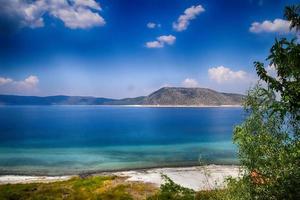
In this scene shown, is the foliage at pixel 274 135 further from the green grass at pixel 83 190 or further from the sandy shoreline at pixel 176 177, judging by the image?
the sandy shoreline at pixel 176 177

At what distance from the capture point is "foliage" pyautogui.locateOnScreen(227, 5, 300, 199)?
10.8 m

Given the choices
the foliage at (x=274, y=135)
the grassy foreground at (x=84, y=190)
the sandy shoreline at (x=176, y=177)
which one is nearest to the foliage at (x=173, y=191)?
the grassy foreground at (x=84, y=190)

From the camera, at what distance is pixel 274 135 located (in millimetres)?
13953

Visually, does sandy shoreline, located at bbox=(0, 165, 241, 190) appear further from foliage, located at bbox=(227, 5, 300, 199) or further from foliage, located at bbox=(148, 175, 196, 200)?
foliage, located at bbox=(227, 5, 300, 199)

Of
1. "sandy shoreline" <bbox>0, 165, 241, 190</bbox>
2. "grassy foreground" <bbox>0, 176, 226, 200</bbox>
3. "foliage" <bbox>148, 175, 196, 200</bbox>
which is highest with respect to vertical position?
"foliage" <bbox>148, 175, 196, 200</bbox>

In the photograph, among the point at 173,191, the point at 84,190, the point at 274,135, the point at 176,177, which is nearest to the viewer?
the point at 274,135

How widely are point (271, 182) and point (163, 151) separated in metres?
68.3

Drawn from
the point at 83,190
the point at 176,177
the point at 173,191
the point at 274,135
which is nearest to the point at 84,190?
the point at 83,190

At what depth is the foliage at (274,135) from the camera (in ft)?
35.3

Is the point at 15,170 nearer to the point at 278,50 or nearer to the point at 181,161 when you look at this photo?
the point at 181,161

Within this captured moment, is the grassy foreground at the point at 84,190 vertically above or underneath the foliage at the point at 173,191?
underneath

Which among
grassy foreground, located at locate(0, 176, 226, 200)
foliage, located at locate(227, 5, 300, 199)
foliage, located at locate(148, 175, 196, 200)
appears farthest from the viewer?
grassy foreground, located at locate(0, 176, 226, 200)

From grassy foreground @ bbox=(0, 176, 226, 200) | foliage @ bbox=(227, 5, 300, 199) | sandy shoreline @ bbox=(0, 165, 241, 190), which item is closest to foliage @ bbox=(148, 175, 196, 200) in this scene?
grassy foreground @ bbox=(0, 176, 226, 200)

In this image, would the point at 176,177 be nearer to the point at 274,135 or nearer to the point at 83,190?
the point at 83,190
